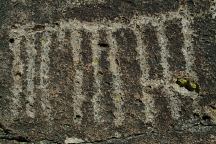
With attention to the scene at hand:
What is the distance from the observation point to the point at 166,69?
132 centimetres

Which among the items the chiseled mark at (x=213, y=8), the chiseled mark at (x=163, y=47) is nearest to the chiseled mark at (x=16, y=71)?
the chiseled mark at (x=163, y=47)

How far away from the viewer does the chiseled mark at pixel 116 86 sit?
1310 millimetres

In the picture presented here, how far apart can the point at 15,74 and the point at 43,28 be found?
0.15 metres

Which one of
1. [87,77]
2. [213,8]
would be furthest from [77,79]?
[213,8]

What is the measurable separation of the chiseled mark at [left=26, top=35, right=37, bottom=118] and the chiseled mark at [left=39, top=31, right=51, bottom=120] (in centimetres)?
2

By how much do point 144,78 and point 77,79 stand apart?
183mm

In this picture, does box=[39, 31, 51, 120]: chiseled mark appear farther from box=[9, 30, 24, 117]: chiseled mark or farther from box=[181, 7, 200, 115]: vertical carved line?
box=[181, 7, 200, 115]: vertical carved line

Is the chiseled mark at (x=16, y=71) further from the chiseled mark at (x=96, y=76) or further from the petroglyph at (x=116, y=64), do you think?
the chiseled mark at (x=96, y=76)

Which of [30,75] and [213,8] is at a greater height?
[213,8]

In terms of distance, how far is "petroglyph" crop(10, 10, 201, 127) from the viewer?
131 cm

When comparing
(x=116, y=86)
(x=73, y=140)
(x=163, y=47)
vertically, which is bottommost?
(x=73, y=140)

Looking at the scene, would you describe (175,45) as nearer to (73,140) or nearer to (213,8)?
(213,8)

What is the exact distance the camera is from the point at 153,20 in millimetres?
1356

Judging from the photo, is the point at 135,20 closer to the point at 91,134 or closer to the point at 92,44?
the point at 92,44
